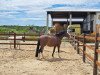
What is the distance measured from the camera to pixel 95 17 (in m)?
33.2

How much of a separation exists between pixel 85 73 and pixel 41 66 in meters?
1.85

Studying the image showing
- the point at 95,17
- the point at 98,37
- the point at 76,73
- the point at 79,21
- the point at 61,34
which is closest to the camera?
the point at 98,37

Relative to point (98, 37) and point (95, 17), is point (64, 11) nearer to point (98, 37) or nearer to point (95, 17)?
point (95, 17)

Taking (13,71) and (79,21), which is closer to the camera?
(13,71)

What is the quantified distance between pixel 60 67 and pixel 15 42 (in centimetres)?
821

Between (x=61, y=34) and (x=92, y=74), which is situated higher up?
(x=61, y=34)

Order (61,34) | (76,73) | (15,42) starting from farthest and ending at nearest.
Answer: (15,42)
(61,34)
(76,73)

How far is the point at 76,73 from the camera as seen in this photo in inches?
336

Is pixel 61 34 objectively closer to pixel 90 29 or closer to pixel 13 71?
pixel 13 71

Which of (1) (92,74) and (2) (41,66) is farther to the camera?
(2) (41,66)

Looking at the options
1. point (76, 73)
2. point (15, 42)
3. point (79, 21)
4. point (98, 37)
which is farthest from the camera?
point (79, 21)

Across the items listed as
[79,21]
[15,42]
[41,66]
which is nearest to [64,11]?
[79,21]

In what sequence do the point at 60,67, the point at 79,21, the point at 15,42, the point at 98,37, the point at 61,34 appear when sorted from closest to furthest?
1. the point at 98,37
2. the point at 60,67
3. the point at 61,34
4. the point at 15,42
5. the point at 79,21

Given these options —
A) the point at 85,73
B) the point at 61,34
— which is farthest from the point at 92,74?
the point at 61,34
